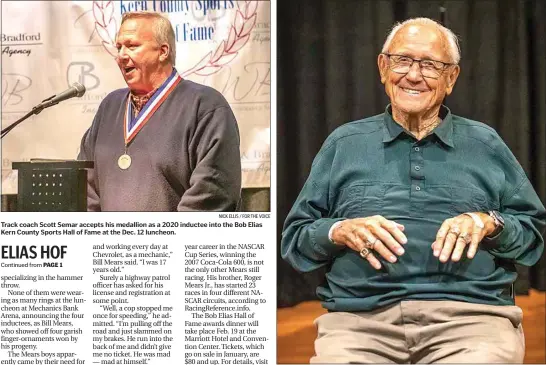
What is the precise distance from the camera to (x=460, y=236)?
4.68ft

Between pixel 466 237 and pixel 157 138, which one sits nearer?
pixel 466 237

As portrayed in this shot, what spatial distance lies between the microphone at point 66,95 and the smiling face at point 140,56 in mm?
131

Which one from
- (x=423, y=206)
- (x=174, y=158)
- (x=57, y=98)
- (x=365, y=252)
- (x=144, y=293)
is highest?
(x=57, y=98)

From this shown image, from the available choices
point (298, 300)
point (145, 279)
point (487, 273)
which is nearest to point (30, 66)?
point (145, 279)

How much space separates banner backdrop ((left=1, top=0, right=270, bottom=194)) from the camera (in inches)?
63.5

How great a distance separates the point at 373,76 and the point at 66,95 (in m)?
0.86

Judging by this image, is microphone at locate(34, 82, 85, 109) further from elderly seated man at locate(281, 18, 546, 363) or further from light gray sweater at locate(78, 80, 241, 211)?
elderly seated man at locate(281, 18, 546, 363)

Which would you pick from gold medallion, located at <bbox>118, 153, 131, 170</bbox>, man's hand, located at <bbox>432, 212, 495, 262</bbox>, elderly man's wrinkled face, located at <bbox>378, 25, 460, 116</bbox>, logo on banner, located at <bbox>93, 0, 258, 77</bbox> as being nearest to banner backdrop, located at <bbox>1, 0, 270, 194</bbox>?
logo on banner, located at <bbox>93, 0, 258, 77</bbox>

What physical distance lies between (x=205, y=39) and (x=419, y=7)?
591 millimetres

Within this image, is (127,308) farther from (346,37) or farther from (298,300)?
(346,37)

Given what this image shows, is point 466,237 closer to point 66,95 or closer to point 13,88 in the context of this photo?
point 66,95

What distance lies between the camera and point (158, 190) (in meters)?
1.61

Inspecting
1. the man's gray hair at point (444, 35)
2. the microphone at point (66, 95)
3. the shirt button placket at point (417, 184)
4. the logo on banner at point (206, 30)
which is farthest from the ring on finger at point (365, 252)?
the microphone at point (66, 95)

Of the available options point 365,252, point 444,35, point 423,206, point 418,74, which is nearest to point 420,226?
point 423,206
